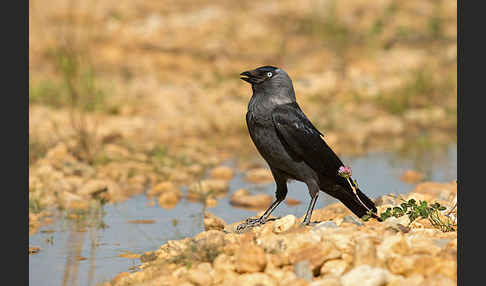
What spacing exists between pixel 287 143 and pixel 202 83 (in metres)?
7.38

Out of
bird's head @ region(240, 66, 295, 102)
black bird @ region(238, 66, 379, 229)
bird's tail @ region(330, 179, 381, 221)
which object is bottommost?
bird's tail @ region(330, 179, 381, 221)

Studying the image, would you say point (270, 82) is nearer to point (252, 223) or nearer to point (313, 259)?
point (252, 223)

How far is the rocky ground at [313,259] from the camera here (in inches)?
173

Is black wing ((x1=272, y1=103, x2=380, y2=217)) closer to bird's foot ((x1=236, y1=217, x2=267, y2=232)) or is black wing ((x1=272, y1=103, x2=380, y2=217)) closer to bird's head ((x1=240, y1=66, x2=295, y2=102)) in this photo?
bird's head ((x1=240, y1=66, x2=295, y2=102))

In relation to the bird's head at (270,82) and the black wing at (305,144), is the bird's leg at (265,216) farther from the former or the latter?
the bird's head at (270,82)

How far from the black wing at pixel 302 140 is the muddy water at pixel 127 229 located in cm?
133

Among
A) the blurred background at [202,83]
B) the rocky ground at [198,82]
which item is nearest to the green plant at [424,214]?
the blurred background at [202,83]

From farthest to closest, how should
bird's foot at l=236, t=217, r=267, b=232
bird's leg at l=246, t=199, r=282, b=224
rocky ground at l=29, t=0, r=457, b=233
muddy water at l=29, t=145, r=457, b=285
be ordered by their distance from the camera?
rocky ground at l=29, t=0, r=457, b=233
bird's leg at l=246, t=199, r=282, b=224
bird's foot at l=236, t=217, r=267, b=232
muddy water at l=29, t=145, r=457, b=285

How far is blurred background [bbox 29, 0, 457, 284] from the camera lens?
927cm

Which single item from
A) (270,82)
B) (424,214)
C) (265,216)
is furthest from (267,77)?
(424,214)

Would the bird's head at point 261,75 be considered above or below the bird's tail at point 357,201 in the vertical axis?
above

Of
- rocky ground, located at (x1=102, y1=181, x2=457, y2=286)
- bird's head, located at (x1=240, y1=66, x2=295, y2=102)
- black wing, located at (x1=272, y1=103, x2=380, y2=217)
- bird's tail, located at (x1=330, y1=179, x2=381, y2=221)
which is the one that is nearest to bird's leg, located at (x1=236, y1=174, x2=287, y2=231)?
black wing, located at (x1=272, y1=103, x2=380, y2=217)

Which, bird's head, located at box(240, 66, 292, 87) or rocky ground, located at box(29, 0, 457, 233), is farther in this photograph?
rocky ground, located at box(29, 0, 457, 233)

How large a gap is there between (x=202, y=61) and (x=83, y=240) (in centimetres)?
763
